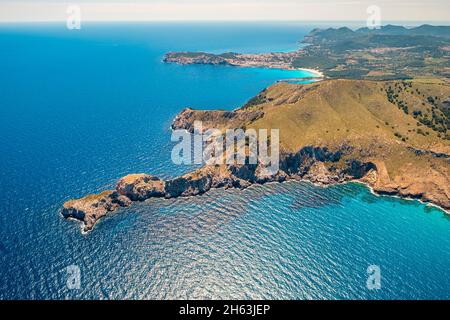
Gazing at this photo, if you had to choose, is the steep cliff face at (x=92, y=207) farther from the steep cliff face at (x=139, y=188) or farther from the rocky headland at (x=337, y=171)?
the steep cliff face at (x=139, y=188)

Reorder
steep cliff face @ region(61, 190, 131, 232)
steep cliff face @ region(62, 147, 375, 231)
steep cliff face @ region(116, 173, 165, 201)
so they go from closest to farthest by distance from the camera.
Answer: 1. steep cliff face @ region(61, 190, 131, 232)
2. steep cliff face @ region(62, 147, 375, 231)
3. steep cliff face @ region(116, 173, 165, 201)

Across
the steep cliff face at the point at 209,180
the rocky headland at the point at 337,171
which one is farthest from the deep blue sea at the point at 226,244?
the rocky headland at the point at 337,171

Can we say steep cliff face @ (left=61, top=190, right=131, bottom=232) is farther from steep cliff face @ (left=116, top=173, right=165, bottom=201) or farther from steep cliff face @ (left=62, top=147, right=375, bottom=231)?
steep cliff face @ (left=116, top=173, right=165, bottom=201)

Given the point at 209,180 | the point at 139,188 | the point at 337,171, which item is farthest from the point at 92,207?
the point at 337,171

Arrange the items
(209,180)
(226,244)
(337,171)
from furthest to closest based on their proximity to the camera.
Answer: (337,171), (209,180), (226,244)

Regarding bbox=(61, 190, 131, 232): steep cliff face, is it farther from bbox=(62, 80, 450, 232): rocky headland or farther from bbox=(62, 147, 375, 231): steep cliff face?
bbox=(62, 80, 450, 232): rocky headland

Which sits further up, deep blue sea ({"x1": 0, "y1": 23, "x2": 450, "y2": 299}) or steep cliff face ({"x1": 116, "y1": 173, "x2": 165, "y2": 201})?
steep cliff face ({"x1": 116, "y1": 173, "x2": 165, "y2": 201})

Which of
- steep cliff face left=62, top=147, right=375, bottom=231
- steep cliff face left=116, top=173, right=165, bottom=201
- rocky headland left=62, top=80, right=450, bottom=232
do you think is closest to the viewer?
steep cliff face left=62, top=147, right=375, bottom=231

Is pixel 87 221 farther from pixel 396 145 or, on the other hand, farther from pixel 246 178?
pixel 396 145

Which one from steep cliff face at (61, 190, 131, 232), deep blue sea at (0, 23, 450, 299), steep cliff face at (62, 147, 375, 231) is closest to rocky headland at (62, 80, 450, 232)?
steep cliff face at (62, 147, 375, 231)

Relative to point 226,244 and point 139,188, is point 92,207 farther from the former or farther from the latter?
point 226,244

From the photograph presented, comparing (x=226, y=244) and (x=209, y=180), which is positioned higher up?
(x=209, y=180)

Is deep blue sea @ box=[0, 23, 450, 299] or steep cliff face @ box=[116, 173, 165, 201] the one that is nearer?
deep blue sea @ box=[0, 23, 450, 299]

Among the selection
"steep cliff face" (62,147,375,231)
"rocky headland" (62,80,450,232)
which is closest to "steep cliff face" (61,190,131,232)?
"steep cliff face" (62,147,375,231)
